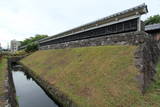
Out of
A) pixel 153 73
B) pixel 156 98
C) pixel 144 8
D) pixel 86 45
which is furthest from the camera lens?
pixel 86 45

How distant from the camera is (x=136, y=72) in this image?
4969 millimetres

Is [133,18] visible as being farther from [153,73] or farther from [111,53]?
[153,73]

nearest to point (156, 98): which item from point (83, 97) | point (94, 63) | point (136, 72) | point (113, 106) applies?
point (136, 72)

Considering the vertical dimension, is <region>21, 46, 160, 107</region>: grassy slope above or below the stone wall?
below

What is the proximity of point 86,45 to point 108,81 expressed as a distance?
6.23 meters

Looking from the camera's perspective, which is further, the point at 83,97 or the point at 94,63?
the point at 94,63

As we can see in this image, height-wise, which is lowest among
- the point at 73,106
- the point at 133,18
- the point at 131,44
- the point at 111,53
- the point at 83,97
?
the point at 73,106

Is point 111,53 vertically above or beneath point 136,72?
above

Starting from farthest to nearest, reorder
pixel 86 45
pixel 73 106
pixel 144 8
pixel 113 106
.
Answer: pixel 86 45 → pixel 144 8 → pixel 73 106 → pixel 113 106

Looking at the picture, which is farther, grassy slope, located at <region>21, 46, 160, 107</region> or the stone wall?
the stone wall

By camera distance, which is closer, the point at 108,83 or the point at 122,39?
the point at 108,83

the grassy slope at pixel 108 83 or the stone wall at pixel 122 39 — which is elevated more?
the stone wall at pixel 122 39

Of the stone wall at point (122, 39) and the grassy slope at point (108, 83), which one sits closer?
the grassy slope at point (108, 83)

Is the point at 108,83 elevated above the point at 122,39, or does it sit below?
below
